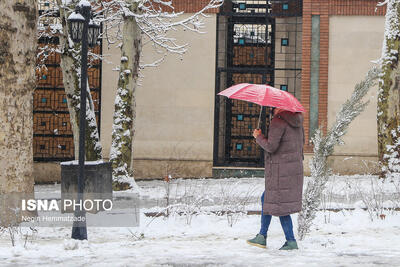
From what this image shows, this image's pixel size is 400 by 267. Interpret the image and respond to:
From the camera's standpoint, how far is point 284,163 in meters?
7.61

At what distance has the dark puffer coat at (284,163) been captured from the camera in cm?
759

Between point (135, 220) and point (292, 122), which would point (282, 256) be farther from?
point (135, 220)

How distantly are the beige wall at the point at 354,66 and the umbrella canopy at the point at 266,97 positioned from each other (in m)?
10.0

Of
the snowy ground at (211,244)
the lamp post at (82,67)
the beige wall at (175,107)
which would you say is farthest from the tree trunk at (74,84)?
the lamp post at (82,67)

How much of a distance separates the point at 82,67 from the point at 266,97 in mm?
2615

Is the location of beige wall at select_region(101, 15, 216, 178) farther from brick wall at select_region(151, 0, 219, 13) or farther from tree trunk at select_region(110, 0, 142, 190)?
tree trunk at select_region(110, 0, 142, 190)

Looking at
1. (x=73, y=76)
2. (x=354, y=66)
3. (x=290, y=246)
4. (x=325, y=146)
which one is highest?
(x=354, y=66)

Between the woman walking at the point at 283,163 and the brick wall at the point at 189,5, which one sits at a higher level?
the brick wall at the point at 189,5

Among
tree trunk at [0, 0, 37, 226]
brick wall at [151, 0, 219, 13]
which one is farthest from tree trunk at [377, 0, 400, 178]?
tree trunk at [0, 0, 37, 226]

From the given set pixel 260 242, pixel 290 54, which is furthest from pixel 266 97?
pixel 290 54

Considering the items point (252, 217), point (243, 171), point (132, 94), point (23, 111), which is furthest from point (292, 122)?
point (243, 171)

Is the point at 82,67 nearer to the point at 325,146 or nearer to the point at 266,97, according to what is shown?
the point at 266,97

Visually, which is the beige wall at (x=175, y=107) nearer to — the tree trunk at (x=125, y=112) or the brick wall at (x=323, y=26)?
the brick wall at (x=323, y=26)

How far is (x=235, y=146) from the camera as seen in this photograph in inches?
712
